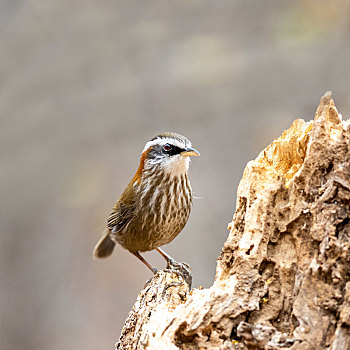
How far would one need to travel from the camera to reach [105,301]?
7.57 meters

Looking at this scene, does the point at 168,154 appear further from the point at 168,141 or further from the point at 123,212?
the point at 123,212

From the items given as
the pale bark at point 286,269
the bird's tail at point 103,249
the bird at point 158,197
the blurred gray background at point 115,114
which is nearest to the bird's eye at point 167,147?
the bird at point 158,197

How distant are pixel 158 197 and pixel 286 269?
7.20ft

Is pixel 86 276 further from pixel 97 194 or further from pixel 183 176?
pixel 183 176

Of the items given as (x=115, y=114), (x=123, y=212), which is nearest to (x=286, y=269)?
(x=123, y=212)

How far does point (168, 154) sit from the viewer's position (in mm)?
4598

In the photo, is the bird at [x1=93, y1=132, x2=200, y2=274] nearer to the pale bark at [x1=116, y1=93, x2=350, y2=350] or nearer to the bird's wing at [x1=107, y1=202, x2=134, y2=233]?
the bird's wing at [x1=107, y1=202, x2=134, y2=233]

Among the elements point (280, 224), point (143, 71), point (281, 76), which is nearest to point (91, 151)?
point (143, 71)

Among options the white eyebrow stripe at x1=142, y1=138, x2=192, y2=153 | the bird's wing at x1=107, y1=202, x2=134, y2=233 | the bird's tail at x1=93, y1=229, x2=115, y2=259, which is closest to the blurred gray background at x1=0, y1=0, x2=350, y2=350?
the bird's tail at x1=93, y1=229, x2=115, y2=259

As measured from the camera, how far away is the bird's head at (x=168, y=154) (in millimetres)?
4484

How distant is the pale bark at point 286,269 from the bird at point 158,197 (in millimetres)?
1667

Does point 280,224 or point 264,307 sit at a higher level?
point 280,224

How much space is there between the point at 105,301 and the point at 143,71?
138 inches

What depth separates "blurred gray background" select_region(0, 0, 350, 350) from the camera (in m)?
6.68
